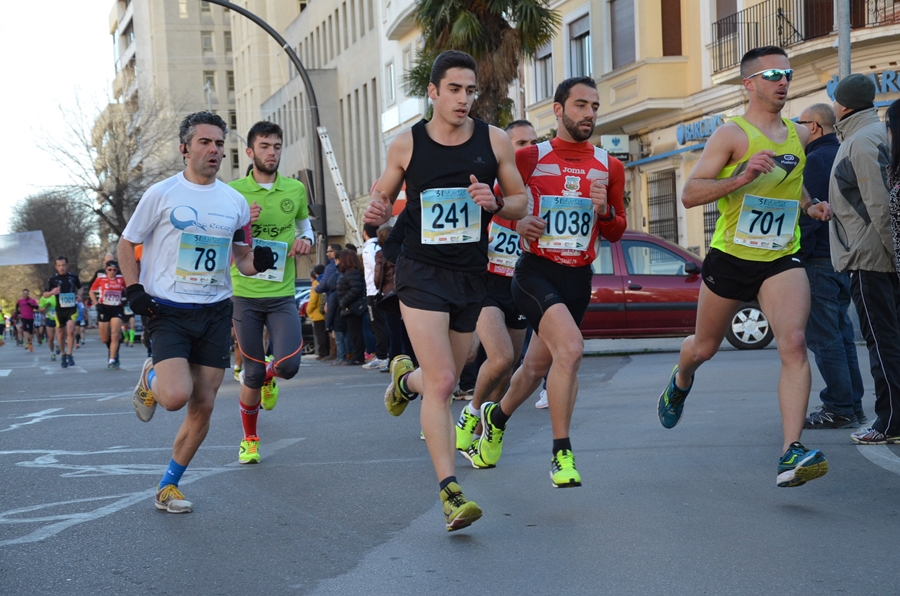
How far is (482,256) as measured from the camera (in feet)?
19.6

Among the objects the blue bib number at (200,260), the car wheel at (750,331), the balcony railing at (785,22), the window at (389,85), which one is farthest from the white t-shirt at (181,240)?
the window at (389,85)

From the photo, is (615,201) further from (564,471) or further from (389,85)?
(389,85)

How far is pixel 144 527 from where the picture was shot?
5969 millimetres

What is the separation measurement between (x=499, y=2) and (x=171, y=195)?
18773 millimetres

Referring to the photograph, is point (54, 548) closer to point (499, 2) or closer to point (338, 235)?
point (499, 2)

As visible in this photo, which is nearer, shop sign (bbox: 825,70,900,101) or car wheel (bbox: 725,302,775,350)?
car wheel (bbox: 725,302,775,350)

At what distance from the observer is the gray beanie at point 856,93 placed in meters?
7.62

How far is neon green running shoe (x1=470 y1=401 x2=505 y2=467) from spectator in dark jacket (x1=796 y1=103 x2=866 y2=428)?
7.73 feet

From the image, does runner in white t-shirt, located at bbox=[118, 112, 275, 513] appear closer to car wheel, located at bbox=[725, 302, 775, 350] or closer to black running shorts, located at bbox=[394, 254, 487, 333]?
black running shorts, located at bbox=[394, 254, 487, 333]

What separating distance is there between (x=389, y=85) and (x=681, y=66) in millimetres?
24116

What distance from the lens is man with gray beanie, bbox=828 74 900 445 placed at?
7504 millimetres

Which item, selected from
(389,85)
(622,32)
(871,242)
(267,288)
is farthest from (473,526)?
(389,85)

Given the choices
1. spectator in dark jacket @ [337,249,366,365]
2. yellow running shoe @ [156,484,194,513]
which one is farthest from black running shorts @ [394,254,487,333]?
spectator in dark jacket @ [337,249,366,365]

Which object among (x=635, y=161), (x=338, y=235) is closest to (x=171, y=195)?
(x=635, y=161)
